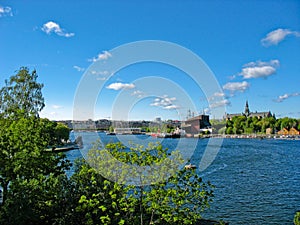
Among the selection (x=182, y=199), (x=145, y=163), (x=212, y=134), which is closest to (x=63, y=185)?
(x=145, y=163)

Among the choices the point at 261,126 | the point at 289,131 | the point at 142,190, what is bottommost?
the point at 142,190

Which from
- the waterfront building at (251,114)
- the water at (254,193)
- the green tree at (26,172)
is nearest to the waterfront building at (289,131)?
the waterfront building at (251,114)

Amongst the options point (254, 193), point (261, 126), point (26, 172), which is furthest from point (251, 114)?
point (26, 172)

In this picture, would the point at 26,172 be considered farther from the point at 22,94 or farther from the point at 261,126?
the point at 261,126

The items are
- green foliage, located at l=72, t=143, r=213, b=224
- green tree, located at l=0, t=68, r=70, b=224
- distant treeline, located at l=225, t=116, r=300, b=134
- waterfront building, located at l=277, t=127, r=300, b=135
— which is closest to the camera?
green foliage, located at l=72, t=143, r=213, b=224

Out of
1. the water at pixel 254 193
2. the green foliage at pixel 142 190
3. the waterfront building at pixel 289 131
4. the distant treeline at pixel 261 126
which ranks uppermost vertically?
the distant treeline at pixel 261 126

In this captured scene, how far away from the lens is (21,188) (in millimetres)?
8492

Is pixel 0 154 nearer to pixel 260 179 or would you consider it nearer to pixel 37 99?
pixel 37 99

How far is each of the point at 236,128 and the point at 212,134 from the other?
2175 centimetres

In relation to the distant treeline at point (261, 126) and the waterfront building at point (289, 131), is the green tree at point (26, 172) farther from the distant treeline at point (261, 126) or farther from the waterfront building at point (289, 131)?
the waterfront building at point (289, 131)

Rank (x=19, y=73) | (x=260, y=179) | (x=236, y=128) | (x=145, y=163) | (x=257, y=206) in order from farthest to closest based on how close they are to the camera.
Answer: (x=236, y=128) → (x=260, y=179) → (x=19, y=73) → (x=257, y=206) → (x=145, y=163)

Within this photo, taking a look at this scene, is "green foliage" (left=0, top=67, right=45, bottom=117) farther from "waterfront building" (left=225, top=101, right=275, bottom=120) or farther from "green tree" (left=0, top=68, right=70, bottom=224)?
"waterfront building" (left=225, top=101, right=275, bottom=120)

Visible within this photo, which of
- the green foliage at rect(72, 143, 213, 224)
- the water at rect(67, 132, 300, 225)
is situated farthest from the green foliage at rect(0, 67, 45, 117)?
the green foliage at rect(72, 143, 213, 224)

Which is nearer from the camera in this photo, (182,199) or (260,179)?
(182,199)
